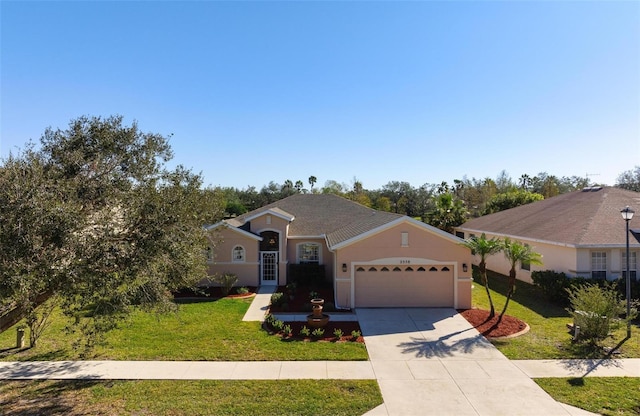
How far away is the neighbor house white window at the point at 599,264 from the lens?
17.7 meters

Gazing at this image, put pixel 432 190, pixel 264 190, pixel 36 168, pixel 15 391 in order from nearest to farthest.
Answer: pixel 36 168
pixel 15 391
pixel 432 190
pixel 264 190

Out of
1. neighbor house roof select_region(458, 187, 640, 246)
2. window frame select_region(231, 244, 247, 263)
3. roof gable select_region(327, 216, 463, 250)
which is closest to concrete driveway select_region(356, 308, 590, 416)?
roof gable select_region(327, 216, 463, 250)

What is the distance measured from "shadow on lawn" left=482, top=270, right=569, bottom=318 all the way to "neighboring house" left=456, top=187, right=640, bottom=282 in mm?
966

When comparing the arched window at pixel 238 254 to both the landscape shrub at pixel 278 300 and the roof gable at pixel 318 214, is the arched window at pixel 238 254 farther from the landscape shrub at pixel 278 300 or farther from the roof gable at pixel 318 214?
the landscape shrub at pixel 278 300

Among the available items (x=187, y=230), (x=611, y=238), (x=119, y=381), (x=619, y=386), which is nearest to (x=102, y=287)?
(x=187, y=230)

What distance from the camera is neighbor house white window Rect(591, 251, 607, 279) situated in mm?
17688

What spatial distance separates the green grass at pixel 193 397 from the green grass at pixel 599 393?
14.4ft

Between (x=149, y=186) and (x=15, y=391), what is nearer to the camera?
(x=149, y=186)

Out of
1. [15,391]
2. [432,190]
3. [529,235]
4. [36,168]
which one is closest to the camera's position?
[36,168]

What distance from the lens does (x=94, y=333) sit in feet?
28.7

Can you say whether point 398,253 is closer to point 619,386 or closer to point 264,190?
point 619,386

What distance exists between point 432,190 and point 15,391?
73.4 m

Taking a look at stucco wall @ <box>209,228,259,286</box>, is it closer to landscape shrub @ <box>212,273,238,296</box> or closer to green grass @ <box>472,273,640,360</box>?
landscape shrub @ <box>212,273,238,296</box>

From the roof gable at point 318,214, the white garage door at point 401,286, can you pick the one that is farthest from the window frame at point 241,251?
the white garage door at point 401,286
